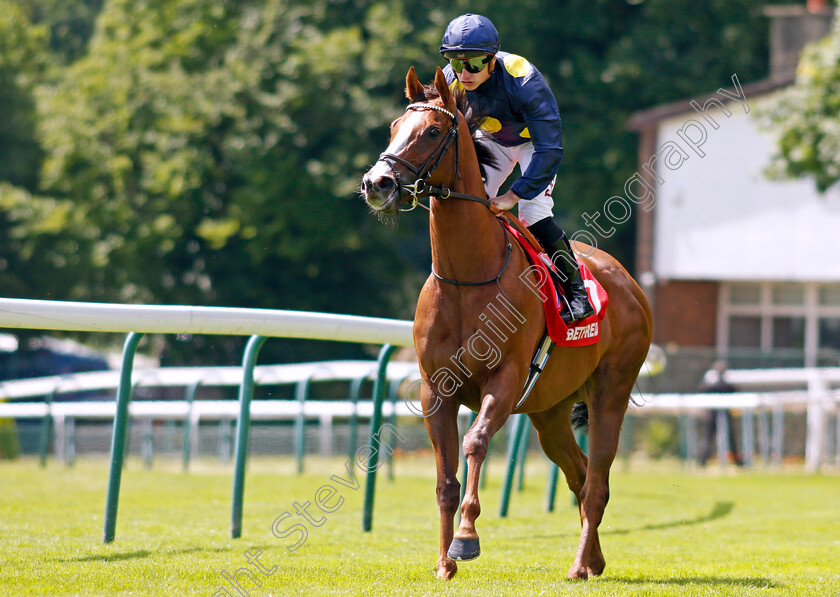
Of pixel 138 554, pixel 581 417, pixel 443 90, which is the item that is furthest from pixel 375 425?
pixel 443 90

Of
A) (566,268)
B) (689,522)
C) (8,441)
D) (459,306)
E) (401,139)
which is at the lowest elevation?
(8,441)

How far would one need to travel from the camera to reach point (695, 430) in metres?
19.3

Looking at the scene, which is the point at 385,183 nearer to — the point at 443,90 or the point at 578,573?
the point at 443,90

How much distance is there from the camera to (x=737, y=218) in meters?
23.8

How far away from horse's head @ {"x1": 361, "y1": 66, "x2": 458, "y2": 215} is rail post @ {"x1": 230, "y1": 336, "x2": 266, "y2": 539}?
1683 mm

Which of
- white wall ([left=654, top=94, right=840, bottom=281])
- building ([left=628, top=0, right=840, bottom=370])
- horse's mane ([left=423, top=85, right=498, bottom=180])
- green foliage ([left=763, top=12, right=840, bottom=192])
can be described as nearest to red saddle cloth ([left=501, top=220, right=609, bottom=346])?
horse's mane ([left=423, top=85, right=498, bottom=180])

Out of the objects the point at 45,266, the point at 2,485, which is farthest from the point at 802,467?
the point at 45,266

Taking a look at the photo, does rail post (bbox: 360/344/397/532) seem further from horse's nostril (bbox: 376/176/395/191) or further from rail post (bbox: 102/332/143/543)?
horse's nostril (bbox: 376/176/395/191)

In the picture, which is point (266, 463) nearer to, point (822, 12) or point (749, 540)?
point (749, 540)

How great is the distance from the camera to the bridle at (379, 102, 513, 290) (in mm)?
4906

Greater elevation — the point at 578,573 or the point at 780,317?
the point at 780,317

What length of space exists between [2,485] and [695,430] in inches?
499

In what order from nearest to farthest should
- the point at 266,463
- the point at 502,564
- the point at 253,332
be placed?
the point at 502,564
the point at 253,332
the point at 266,463

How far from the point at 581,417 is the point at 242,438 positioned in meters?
1.91
